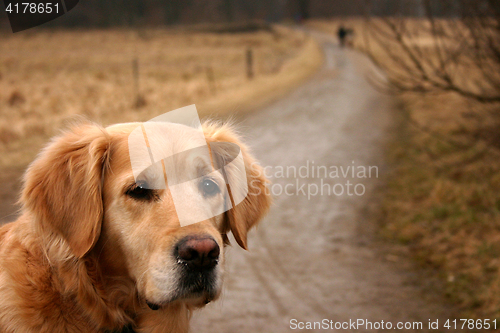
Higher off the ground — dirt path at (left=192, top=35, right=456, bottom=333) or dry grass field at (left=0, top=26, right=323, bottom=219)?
dry grass field at (left=0, top=26, right=323, bottom=219)

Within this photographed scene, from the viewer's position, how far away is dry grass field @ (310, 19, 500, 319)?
14.8ft

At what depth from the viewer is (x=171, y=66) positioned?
2445cm

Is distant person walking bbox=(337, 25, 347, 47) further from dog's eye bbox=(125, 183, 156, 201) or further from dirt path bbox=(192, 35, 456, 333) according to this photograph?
dog's eye bbox=(125, 183, 156, 201)

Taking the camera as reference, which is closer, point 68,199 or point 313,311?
point 68,199

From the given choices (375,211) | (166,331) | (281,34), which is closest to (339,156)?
(375,211)

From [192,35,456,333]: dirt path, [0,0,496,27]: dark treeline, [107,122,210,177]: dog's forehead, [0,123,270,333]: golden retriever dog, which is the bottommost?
[192,35,456,333]: dirt path

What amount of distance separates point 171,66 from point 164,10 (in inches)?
1231

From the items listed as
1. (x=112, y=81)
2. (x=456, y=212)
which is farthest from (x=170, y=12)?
(x=456, y=212)

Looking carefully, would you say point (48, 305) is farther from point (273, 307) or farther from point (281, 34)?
point (281, 34)

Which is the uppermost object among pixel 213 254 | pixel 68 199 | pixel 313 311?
pixel 68 199

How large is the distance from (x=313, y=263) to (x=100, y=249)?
11.2 feet

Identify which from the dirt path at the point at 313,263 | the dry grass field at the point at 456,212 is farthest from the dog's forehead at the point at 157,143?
the dry grass field at the point at 456,212

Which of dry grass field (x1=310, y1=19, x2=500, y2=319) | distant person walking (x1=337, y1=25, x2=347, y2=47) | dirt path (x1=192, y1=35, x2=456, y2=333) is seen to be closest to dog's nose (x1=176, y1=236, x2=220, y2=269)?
dirt path (x1=192, y1=35, x2=456, y2=333)

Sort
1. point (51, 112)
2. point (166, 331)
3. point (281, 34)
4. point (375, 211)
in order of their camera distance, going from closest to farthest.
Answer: point (166, 331) < point (375, 211) < point (51, 112) < point (281, 34)
